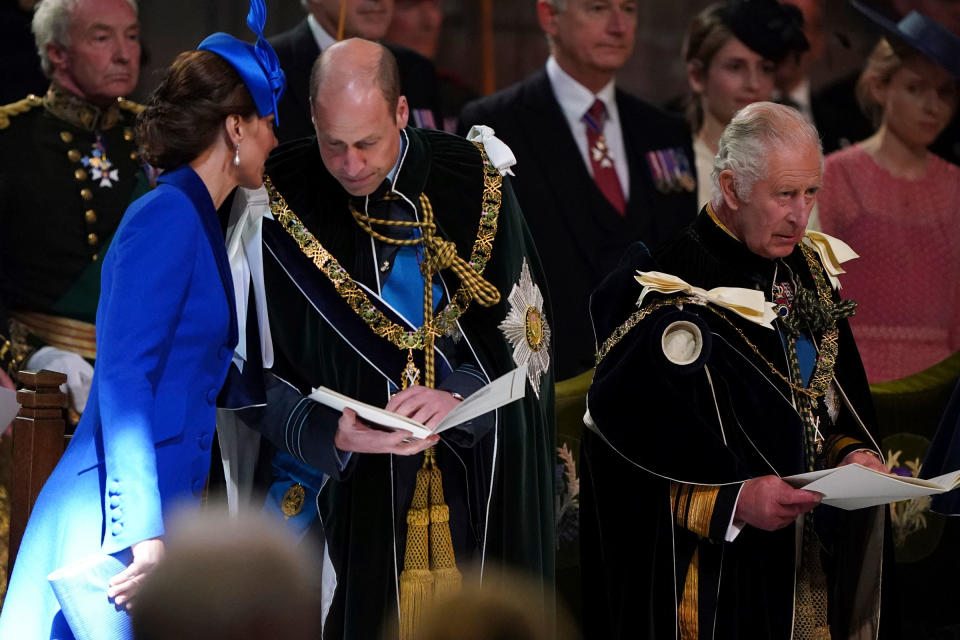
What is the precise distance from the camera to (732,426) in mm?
3148

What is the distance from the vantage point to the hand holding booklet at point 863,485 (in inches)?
111

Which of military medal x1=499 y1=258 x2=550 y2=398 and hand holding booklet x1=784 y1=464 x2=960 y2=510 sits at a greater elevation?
military medal x1=499 y1=258 x2=550 y2=398

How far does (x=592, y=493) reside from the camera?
331cm

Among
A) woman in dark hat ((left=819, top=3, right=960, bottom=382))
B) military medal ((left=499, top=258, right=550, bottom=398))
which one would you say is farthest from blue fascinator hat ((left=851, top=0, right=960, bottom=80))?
military medal ((left=499, top=258, right=550, bottom=398))

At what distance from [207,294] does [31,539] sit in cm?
58

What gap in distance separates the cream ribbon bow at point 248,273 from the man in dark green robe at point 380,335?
20 mm

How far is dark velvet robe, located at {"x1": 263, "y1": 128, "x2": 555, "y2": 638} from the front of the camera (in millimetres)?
3035

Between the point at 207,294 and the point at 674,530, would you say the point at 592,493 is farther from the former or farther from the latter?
the point at 207,294

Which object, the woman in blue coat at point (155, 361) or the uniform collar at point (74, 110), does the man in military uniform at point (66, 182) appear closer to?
the uniform collar at point (74, 110)

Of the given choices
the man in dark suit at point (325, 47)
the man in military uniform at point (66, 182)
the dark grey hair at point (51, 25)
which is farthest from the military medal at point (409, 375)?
the dark grey hair at point (51, 25)

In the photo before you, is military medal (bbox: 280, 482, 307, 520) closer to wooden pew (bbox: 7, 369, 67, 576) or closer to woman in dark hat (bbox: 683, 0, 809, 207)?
wooden pew (bbox: 7, 369, 67, 576)

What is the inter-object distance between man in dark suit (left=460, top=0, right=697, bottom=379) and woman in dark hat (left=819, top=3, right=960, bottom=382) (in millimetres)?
723

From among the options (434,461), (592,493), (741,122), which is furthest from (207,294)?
(741,122)

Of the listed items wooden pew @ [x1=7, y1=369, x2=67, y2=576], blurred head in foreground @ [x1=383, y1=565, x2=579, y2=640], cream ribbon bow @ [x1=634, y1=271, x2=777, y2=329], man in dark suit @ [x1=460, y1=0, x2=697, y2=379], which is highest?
man in dark suit @ [x1=460, y1=0, x2=697, y2=379]
